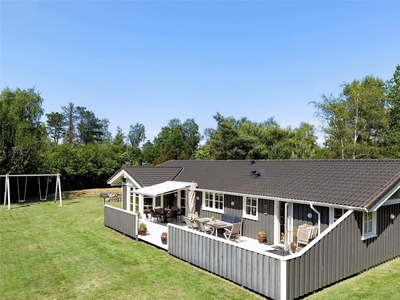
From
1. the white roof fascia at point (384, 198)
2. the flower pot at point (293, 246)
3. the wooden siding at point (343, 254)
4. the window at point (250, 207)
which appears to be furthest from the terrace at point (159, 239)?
the white roof fascia at point (384, 198)

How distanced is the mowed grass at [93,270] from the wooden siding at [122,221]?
414 millimetres

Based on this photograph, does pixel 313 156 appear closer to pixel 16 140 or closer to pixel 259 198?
pixel 259 198

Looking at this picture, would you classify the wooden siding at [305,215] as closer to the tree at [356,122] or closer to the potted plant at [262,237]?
the potted plant at [262,237]

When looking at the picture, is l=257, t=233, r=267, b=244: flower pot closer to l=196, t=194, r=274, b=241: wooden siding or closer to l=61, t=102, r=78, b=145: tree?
l=196, t=194, r=274, b=241: wooden siding

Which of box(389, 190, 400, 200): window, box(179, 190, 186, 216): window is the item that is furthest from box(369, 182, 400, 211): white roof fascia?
box(179, 190, 186, 216): window

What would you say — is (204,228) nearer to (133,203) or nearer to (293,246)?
(293,246)

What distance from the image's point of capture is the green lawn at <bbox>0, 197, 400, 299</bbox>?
893 cm

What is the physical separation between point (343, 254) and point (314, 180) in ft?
14.8

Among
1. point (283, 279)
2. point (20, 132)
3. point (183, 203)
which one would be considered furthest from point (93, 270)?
point (20, 132)

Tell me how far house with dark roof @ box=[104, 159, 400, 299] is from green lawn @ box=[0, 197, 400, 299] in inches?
21.4

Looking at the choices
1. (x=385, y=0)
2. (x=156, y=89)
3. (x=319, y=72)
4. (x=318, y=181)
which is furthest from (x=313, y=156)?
(x=318, y=181)

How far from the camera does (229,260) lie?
32.0ft

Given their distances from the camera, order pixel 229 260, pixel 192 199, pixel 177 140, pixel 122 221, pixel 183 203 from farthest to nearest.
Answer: pixel 177 140 < pixel 183 203 < pixel 192 199 < pixel 122 221 < pixel 229 260

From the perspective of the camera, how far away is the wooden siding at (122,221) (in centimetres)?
1570
